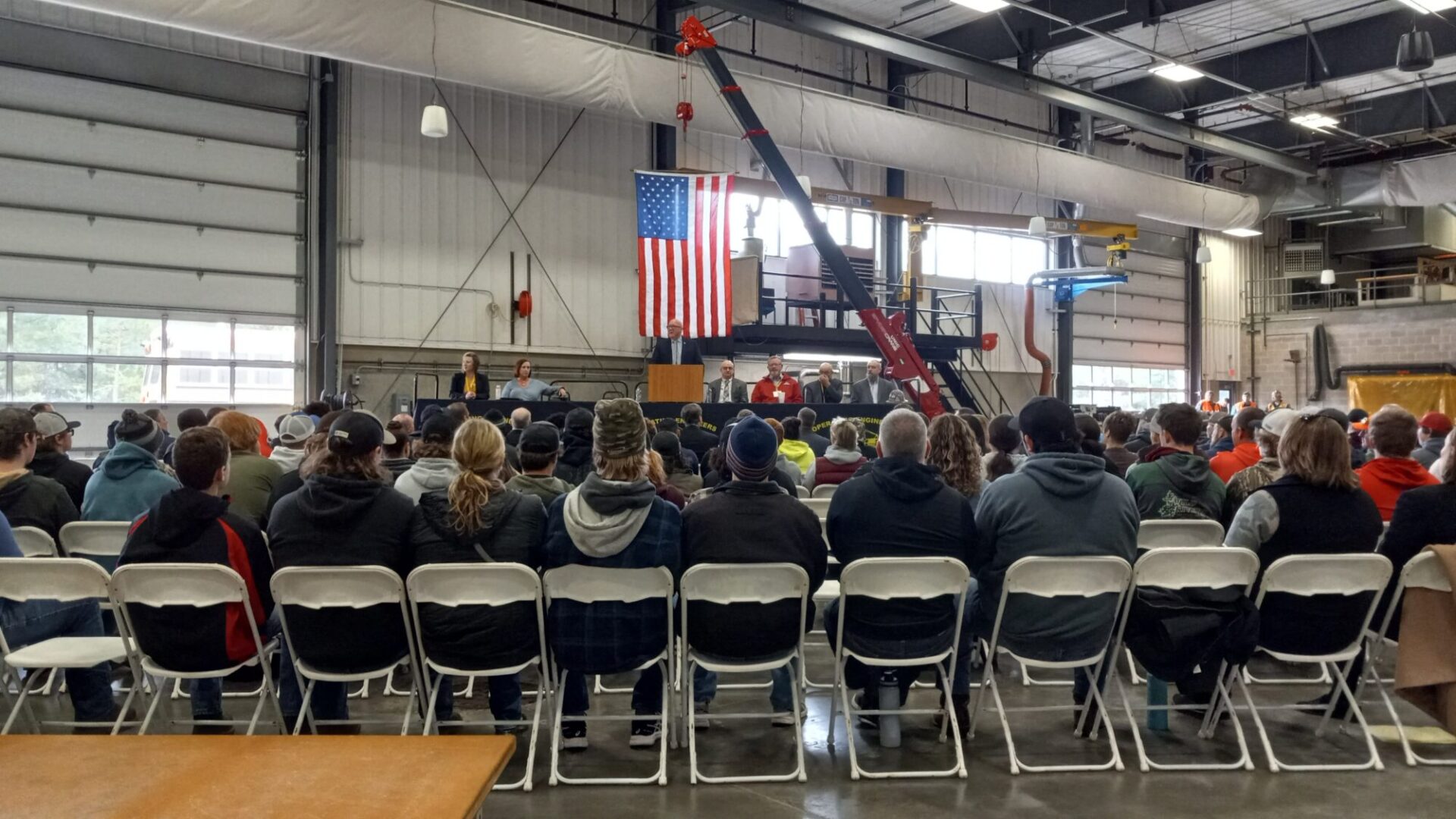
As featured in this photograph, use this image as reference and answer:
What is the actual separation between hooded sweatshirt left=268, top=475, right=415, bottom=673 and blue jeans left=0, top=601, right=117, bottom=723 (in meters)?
1.03

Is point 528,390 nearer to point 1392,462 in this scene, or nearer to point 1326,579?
point 1392,462

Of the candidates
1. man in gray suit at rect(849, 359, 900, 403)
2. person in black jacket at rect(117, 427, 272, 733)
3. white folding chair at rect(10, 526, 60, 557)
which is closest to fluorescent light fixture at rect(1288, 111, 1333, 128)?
man in gray suit at rect(849, 359, 900, 403)

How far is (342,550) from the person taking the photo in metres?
3.25

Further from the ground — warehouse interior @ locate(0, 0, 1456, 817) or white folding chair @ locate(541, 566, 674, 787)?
warehouse interior @ locate(0, 0, 1456, 817)

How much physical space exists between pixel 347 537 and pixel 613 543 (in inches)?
35.4

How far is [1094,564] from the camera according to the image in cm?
331

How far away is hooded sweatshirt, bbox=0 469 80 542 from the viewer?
3914 millimetres

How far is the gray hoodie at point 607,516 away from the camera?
3.27m

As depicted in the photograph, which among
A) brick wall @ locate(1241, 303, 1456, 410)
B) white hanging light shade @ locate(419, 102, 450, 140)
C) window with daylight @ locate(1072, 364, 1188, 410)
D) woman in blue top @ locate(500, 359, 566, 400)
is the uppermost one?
white hanging light shade @ locate(419, 102, 450, 140)

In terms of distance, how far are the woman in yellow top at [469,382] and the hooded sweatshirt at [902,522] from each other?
684cm

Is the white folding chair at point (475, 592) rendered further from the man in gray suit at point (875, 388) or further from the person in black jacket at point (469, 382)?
the man in gray suit at point (875, 388)

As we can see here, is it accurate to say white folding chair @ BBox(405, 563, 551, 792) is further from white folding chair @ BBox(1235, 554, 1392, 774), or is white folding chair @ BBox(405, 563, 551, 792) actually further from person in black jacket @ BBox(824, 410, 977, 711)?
white folding chair @ BBox(1235, 554, 1392, 774)

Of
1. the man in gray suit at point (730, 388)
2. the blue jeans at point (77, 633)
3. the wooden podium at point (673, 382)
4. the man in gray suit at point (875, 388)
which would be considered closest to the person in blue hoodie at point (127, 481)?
the blue jeans at point (77, 633)

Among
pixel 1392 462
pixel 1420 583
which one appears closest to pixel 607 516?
pixel 1420 583
